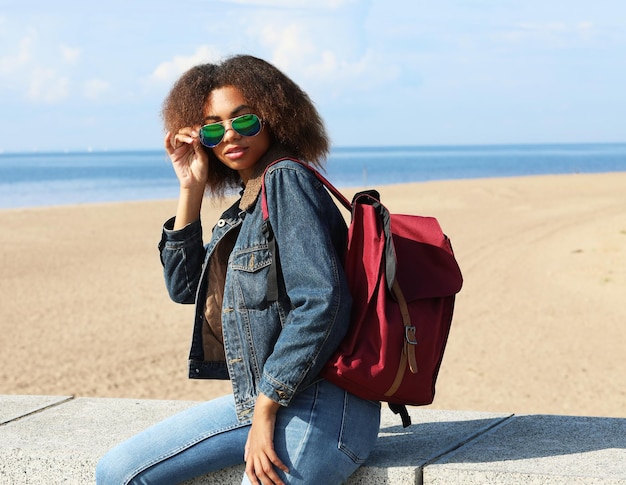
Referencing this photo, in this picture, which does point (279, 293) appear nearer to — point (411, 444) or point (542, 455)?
point (411, 444)

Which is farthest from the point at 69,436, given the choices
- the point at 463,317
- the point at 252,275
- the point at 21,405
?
the point at 463,317

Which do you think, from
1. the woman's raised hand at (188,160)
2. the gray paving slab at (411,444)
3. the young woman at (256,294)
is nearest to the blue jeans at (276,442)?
the young woman at (256,294)

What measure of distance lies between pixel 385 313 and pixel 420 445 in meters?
0.82

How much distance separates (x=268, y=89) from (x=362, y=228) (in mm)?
625

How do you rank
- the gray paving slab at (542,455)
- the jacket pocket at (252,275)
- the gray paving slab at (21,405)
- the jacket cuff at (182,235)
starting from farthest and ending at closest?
the gray paving slab at (21,405)
the jacket cuff at (182,235)
the gray paving slab at (542,455)
the jacket pocket at (252,275)

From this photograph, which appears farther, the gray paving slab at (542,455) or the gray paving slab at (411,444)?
the gray paving slab at (411,444)

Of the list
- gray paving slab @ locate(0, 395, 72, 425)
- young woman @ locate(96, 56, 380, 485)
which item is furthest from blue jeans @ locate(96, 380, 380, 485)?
gray paving slab @ locate(0, 395, 72, 425)

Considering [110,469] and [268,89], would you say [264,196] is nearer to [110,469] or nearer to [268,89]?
[268,89]

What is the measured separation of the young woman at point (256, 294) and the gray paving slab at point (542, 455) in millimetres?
358

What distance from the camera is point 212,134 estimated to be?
2.94 meters

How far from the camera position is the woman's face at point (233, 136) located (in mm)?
2926

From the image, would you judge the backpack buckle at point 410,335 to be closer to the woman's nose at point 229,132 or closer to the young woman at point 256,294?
the young woman at point 256,294

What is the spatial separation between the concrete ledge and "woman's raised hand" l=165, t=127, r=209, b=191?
3.26 ft

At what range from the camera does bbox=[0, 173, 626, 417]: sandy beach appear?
7.40 meters
